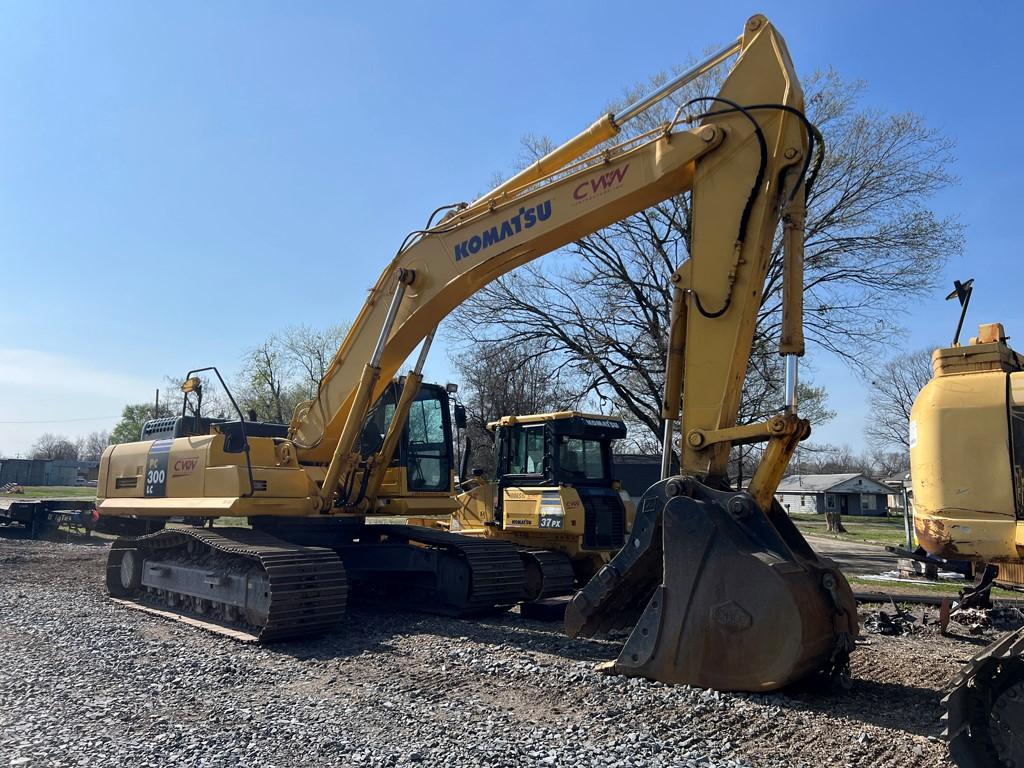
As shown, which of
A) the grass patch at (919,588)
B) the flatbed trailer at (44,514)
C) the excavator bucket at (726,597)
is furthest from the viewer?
the flatbed trailer at (44,514)

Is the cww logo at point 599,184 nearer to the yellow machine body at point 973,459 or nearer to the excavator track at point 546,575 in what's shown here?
the yellow machine body at point 973,459

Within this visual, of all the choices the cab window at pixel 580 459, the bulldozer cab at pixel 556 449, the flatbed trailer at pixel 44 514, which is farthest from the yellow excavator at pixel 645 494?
the flatbed trailer at pixel 44 514

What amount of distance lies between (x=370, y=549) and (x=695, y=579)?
5.61m

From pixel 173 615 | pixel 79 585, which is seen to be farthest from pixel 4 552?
pixel 173 615

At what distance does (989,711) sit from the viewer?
403cm

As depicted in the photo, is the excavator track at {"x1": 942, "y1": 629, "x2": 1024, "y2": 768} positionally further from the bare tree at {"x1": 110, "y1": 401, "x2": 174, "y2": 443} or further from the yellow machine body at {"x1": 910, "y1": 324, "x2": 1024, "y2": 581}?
the bare tree at {"x1": 110, "y1": 401, "x2": 174, "y2": 443}

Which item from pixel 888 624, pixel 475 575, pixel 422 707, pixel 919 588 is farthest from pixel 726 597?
pixel 919 588

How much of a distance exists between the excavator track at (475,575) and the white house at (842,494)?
58559 mm

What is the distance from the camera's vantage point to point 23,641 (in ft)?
27.0

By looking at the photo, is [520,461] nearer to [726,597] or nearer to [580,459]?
[580,459]

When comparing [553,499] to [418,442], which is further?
[553,499]

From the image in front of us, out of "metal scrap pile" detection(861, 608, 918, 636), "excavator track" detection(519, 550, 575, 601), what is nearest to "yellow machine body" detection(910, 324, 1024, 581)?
"metal scrap pile" detection(861, 608, 918, 636)

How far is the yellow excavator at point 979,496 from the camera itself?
3.98 meters

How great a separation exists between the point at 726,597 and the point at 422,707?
2.27 meters
